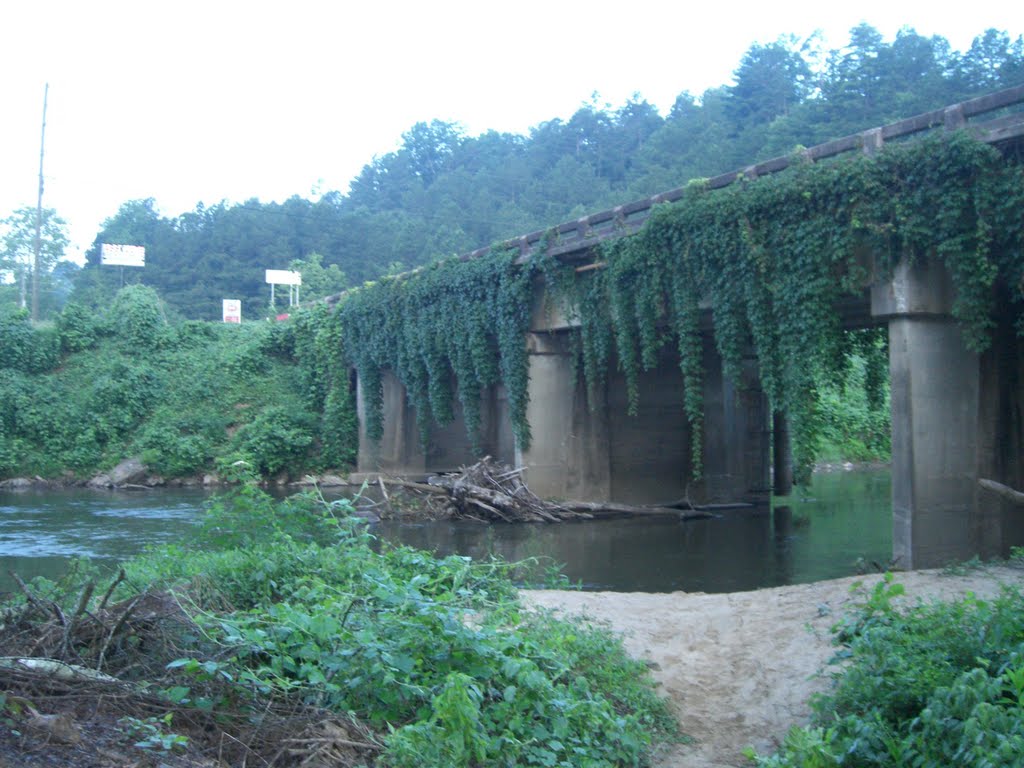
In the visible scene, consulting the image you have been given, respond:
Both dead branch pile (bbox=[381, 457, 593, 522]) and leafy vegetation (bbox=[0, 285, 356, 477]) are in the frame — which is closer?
dead branch pile (bbox=[381, 457, 593, 522])

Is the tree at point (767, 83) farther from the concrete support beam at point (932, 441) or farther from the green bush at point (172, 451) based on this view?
the concrete support beam at point (932, 441)

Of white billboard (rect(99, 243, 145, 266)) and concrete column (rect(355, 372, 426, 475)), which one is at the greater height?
white billboard (rect(99, 243, 145, 266))

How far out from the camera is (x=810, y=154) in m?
14.8

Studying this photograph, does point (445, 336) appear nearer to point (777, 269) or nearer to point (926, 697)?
point (777, 269)

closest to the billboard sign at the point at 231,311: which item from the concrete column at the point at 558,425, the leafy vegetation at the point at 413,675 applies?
the concrete column at the point at 558,425

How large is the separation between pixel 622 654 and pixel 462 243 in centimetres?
6228

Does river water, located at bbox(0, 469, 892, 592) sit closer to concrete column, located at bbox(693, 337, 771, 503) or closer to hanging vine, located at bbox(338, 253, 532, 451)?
concrete column, located at bbox(693, 337, 771, 503)

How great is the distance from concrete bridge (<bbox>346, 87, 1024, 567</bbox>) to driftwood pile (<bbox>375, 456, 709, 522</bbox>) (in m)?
1.12

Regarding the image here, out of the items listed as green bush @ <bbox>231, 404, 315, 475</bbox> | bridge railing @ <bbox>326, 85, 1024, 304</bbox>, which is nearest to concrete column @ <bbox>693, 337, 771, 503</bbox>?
bridge railing @ <bbox>326, 85, 1024, 304</bbox>

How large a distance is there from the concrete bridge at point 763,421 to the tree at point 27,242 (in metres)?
41.2

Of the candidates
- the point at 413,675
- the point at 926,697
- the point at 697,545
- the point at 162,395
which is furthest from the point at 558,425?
the point at 162,395

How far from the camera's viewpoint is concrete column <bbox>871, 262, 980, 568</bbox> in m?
13.1

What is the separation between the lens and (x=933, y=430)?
Result: 13273 mm

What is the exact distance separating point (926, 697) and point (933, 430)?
326 inches
